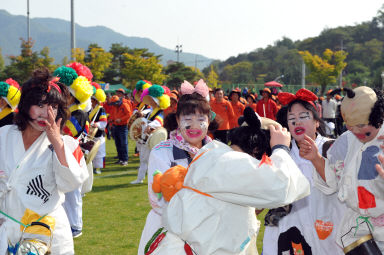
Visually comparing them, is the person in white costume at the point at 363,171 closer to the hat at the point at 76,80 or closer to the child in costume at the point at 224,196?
the child in costume at the point at 224,196

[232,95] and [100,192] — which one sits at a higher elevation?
[232,95]

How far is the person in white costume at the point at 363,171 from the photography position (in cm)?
280

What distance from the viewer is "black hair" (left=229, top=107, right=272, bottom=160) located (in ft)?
7.82

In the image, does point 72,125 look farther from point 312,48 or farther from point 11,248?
point 312,48

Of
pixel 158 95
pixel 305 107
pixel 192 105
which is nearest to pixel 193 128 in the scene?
pixel 192 105

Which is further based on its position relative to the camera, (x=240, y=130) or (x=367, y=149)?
(x=367, y=149)

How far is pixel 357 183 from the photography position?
2877 millimetres

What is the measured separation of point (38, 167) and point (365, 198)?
2238mm

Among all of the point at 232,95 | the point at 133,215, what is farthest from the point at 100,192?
the point at 232,95

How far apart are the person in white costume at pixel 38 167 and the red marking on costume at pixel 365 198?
1.92 metres

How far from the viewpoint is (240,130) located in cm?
243

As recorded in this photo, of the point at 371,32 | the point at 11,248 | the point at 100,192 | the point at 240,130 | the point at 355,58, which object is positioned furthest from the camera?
the point at 371,32

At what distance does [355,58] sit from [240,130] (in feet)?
368

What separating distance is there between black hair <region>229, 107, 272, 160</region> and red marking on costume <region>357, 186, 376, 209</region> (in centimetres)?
84
